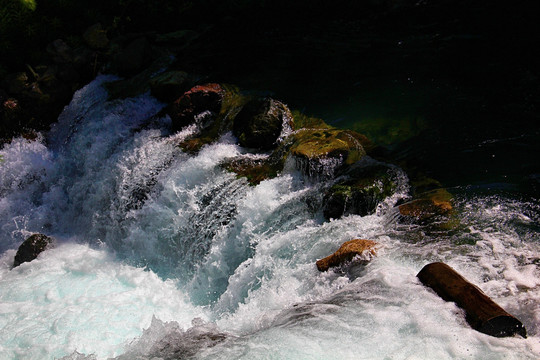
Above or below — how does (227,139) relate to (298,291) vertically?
above

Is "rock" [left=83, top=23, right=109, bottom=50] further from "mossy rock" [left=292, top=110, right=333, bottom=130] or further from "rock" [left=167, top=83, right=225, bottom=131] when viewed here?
"mossy rock" [left=292, top=110, right=333, bottom=130]

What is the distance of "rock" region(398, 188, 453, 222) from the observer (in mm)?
4924

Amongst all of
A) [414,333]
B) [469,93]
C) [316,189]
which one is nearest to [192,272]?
[316,189]

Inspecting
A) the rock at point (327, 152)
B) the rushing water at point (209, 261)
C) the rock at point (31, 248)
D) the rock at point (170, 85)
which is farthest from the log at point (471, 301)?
the rock at point (170, 85)

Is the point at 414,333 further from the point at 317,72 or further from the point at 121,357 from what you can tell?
the point at 317,72

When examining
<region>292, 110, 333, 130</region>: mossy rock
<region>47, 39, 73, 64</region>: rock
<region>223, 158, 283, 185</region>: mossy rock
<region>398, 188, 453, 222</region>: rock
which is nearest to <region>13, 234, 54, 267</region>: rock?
<region>223, 158, 283, 185</region>: mossy rock

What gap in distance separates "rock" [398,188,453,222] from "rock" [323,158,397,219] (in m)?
0.34

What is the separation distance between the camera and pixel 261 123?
6895 millimetres

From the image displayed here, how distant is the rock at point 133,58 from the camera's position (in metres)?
9.69

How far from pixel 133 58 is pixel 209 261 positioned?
5868mm

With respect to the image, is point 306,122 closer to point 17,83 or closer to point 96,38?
point 96,38

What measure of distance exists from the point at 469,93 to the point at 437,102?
58 cm

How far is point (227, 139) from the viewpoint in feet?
23.7

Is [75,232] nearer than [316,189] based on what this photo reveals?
No
